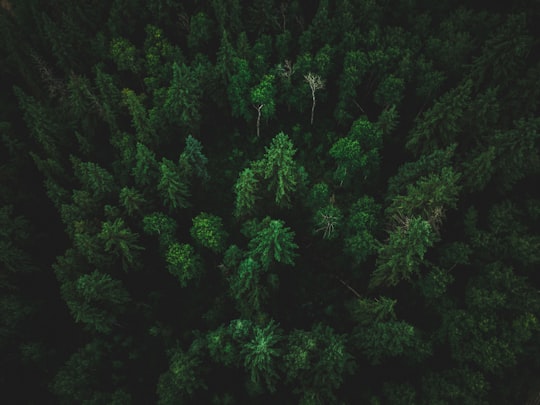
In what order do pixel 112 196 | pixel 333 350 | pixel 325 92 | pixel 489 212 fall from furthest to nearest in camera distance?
pixel 325 92
pixel 112 196
pixel 489 212
pixel 333 350

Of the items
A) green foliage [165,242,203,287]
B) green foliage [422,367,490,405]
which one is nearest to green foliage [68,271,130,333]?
green foliage [165,242,203,287]

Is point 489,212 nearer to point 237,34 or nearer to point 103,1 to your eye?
point 237,34

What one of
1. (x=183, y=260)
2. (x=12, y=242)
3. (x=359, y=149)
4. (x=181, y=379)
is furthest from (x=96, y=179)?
(x=359, y=149)

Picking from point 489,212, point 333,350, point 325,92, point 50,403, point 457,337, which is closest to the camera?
point 333,350

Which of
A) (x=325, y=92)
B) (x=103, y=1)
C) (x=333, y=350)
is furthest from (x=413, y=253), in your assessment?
(x=103, y=1)

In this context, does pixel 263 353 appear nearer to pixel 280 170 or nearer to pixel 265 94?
pixel 280 170

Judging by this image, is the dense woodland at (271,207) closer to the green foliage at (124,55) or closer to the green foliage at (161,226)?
the green foliage at (161,226)
